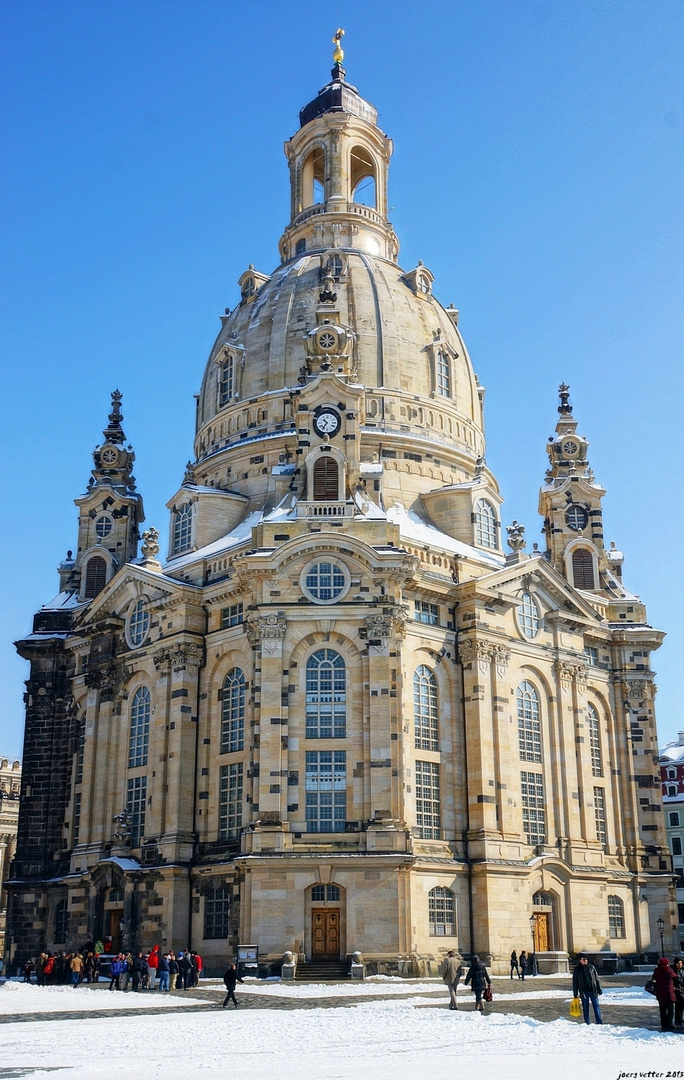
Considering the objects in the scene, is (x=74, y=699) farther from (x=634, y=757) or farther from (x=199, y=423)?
(x=634, y=757)

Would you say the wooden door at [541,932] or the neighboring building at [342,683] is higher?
the neighboring building at [342,683]

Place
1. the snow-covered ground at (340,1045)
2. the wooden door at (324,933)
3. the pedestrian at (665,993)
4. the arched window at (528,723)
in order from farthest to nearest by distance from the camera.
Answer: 1. the arched window at (528,723)
2. the wooden door at (324,933)
3. the pedestrian at (665,993)
4. the snow-covered ground at (340,1045)

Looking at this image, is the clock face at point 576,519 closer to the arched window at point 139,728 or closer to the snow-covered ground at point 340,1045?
the arched window at point 139,728

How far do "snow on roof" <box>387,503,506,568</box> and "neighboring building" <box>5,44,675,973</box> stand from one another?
13.5 inches

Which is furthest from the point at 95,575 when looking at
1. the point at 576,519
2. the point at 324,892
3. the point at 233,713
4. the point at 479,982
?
the point at 479,982

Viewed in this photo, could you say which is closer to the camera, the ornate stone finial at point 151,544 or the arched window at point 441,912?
the arched window at point 441,912

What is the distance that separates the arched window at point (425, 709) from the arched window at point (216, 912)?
1163 cm

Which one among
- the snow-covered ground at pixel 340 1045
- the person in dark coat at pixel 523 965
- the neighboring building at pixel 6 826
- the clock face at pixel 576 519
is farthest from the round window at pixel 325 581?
the neighboring building at pixel 6 826

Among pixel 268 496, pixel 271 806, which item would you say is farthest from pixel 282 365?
pixel 271 806

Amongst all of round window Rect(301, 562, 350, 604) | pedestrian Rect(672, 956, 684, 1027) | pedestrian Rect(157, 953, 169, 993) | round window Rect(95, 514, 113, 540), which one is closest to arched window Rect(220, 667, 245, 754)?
round window Rect(301, 562, 350, 604)

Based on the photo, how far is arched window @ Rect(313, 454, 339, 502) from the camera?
58531mm

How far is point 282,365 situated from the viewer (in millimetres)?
70938

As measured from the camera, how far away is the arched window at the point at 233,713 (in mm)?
57375

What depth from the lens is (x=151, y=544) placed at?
218ft
